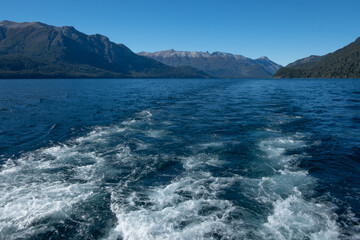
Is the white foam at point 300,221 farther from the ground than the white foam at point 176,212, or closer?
farther from the ground

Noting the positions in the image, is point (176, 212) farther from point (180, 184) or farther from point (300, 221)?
point (300, 221)

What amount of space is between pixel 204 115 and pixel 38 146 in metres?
19.6

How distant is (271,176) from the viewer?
39.0 feet

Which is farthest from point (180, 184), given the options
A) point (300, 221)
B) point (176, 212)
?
point (300, 221)

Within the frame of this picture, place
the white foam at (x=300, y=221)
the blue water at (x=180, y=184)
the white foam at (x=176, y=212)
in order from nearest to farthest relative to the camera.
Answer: the white foam at (x=300, y=221), the white foam at (x=176, y=212), the blue water at (x=180, y=184)

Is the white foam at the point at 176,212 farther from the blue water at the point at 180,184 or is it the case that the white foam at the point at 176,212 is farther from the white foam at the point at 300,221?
the white foam at the point at 300,221

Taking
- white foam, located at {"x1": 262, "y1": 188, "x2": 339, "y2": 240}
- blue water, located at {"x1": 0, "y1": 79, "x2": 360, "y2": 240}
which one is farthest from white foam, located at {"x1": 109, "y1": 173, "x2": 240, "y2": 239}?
white foam, located at {"x1": 262, "y1": 188, "x2": 339, "y2": 240}

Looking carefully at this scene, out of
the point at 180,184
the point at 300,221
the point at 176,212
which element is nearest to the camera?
the point at 300,221

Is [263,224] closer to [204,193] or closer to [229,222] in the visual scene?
[229,222]

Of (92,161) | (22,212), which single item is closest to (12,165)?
(92,161)

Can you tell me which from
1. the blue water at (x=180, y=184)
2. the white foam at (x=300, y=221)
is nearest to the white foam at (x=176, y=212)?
the blue water at (x=180, y=184)

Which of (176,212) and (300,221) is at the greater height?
(300,221)

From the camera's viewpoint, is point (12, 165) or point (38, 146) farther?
point (38, 146)

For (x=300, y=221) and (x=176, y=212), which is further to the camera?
(x=176, y=212)
